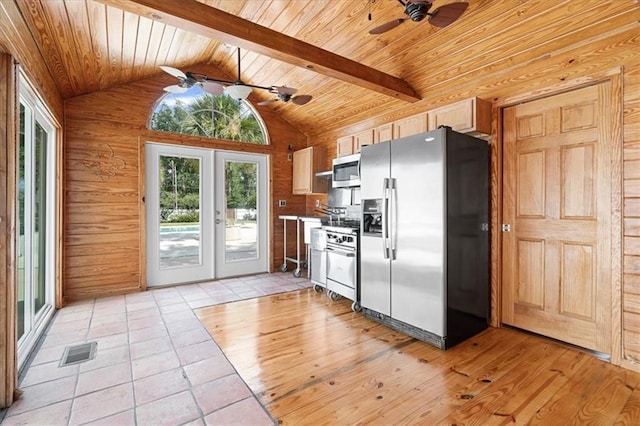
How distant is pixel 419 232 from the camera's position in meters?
2.72

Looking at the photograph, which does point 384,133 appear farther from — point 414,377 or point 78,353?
point 78,353

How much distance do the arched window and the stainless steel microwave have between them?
165 centimetres

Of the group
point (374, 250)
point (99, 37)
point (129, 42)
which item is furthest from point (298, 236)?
point (99, 37)

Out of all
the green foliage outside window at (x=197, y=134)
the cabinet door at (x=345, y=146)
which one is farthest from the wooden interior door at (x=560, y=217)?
the green foliage outside window at (x=197, y=134)

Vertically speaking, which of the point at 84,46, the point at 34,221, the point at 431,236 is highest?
the point at 84,46

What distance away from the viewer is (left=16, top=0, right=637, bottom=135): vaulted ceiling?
91.0 inches

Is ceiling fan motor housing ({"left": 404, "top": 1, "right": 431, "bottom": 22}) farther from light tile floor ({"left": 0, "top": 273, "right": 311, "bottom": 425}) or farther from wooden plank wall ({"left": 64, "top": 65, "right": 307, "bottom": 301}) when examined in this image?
wooden plank wall ({"left": 64, "top": 65, "right": 307, "bottom": 301})

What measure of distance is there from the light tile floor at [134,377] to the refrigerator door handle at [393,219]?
1726 millimetres

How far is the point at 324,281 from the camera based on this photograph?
4.07 metres

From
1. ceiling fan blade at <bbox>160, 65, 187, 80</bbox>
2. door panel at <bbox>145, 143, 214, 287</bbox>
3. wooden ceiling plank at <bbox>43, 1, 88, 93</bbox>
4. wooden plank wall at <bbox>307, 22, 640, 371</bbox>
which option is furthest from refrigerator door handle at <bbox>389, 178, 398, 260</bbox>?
door panel at <bbox>145, 143, 214, 287</bbox>

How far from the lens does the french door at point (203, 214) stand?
4512 millimetres

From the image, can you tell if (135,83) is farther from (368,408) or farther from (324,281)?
(368,408)

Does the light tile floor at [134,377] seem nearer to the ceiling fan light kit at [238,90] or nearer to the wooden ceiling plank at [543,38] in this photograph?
the ceiling fan light kit at [238,90]

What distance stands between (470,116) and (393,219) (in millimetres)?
1281
